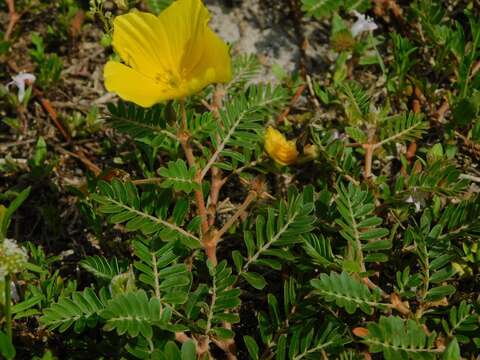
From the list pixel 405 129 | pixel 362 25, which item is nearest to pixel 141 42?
pixel 405 129

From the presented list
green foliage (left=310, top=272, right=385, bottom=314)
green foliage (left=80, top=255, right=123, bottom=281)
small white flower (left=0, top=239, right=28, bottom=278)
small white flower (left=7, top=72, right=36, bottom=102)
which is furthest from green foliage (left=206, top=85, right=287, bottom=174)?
small white flower (left=7, top=72, right=36, bottom=102)

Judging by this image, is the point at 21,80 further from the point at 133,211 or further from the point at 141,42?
the point at 133,211

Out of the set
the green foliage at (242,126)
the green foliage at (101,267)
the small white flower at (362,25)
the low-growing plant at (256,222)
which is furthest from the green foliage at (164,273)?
the small white flower at (362,25)

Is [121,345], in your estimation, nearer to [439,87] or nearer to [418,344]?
[418,344]

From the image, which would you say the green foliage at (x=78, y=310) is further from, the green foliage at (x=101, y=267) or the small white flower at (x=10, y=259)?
the small white flower at (x=10, y=259)

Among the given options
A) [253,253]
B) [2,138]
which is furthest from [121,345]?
[2,138]

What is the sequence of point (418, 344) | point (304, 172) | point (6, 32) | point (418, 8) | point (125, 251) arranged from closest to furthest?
point (418, 344) → point (125, 251) → point (304, 172) → point (418, 8) → point (6, 32)
